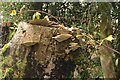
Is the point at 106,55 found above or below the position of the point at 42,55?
below

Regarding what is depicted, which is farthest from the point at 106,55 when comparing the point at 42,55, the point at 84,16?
the point at 42,55

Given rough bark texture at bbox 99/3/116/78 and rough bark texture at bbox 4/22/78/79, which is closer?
rough bark texture at bbox 4/22/78/79

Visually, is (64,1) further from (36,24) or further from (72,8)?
(36,24)

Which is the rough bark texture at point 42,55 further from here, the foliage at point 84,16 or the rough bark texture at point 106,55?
the rough bark texture at point 106,55

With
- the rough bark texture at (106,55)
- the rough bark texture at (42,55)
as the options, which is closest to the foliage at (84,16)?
the rough bark texture at (106,55)

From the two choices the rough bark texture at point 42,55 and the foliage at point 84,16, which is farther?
the foliage at point 84,16

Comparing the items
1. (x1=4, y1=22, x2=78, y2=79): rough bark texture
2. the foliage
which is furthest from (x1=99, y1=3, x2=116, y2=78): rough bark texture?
(x1=4, y1=22, x2=78, y2=79): rough bark texture

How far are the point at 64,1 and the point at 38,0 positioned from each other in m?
0.20

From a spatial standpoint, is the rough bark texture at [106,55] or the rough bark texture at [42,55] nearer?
the rough bark texture at [42,55]

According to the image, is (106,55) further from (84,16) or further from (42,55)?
(42,55)

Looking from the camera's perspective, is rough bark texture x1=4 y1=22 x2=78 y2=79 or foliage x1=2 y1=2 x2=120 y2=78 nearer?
rough bark texture x1=4 y1=22 x2=78 y2=79

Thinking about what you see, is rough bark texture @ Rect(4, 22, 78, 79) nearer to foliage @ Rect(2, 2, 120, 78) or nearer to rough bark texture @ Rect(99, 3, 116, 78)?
foliage @ Rect(2, 2, 120, 78)

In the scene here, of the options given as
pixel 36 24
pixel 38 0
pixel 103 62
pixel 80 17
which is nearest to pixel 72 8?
pixel 80 17

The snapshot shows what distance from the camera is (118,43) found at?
1425 millimetres
